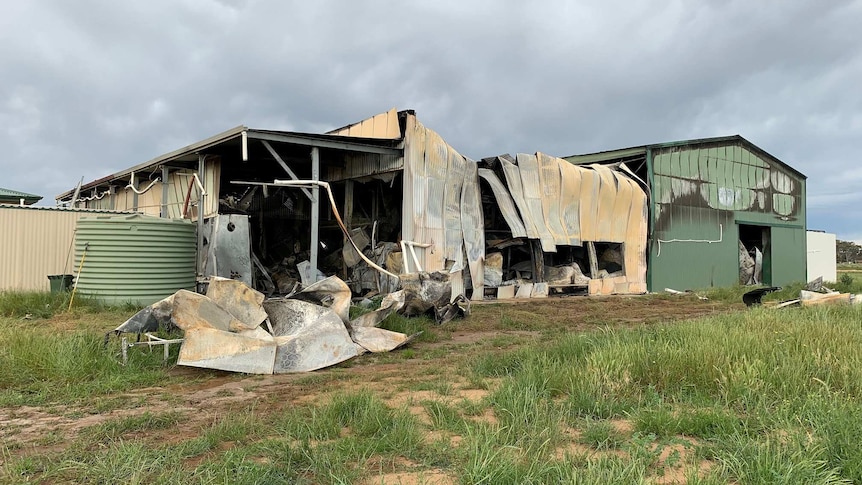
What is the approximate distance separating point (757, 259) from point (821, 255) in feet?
24.7

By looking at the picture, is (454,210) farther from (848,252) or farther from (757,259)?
(848,252)

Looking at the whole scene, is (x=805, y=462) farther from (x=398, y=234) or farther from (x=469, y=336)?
(x=398, y=234)

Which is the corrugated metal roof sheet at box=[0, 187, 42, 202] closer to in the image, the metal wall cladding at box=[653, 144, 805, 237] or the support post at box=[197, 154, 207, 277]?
the support post at box=[197, 154, 207, 277]

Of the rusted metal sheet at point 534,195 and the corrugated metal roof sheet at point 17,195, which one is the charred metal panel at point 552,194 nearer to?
the rusted metal sheet at point 534,195

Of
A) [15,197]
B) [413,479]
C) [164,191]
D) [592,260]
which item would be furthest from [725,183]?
[15,197]

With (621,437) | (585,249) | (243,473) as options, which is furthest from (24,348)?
(585,249)

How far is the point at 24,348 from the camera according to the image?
559cm

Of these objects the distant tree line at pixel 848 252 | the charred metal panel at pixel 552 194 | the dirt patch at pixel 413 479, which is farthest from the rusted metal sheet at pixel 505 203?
the distant tree line at pixel 848 252

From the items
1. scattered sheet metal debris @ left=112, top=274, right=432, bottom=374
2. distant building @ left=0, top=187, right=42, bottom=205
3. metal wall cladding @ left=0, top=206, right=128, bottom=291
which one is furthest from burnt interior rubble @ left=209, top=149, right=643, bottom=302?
distant building @ left=0, top=187, right=42, bottom=205

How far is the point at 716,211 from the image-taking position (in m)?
21.2

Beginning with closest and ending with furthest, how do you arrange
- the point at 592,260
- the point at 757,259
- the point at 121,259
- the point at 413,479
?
1. the point at 413,479
2. the point at 121,259
3. the point at 592,260
4. the point at 757,259

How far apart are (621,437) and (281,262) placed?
45.9 feet

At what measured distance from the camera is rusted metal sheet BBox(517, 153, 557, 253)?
14.9 meters

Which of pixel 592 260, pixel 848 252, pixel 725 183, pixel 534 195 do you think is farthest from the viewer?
pixel 848 252
